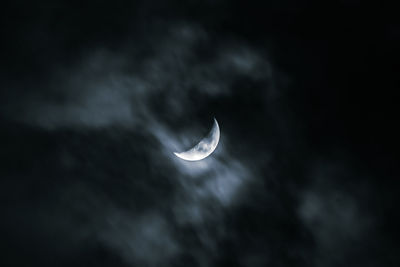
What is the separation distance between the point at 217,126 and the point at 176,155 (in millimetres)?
Answer: 2286

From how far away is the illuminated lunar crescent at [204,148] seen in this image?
15336 millimetres

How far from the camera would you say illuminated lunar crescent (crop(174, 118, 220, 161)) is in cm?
1534

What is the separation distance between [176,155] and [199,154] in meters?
1.04

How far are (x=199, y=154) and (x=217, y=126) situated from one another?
1.56 m

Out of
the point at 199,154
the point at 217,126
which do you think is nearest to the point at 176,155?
the point at 199,154

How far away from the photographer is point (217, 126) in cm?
1519

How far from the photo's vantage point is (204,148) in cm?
1562

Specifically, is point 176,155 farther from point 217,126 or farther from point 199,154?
point 217,126

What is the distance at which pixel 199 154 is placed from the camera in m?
15.7

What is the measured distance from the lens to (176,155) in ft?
51.3
